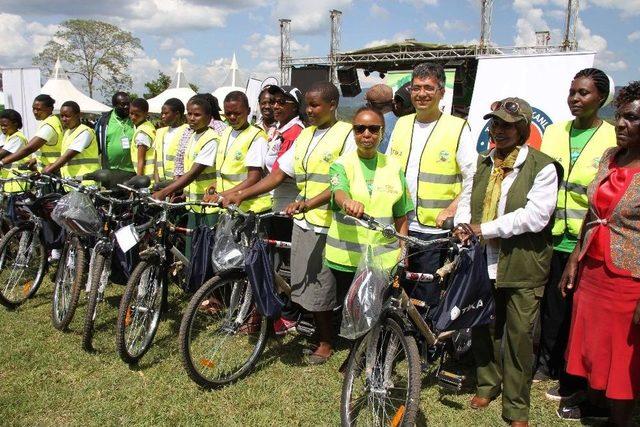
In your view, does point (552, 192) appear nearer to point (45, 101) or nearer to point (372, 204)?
point (372, 204)

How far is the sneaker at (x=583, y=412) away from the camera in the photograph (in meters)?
3.10

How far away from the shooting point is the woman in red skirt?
250cm

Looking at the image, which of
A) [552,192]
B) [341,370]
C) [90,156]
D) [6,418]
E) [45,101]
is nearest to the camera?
[552,192]

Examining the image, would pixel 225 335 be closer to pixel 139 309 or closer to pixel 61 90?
pixel 139 309

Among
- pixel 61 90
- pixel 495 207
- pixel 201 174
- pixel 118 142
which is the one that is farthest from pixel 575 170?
pixel 61 90

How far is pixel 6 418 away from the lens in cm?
298

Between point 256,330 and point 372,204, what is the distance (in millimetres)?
1376

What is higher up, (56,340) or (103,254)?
(103,254)

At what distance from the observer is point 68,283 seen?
423 cm

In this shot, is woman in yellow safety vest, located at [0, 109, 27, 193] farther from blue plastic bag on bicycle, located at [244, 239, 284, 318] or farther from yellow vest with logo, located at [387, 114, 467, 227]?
yellow vest with logo, located at [387, 114, 467, 227]

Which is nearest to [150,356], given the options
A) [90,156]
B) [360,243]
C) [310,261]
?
[310,261]

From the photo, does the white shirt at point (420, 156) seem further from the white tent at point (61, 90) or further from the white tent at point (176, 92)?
the white tent at point (61, 90)

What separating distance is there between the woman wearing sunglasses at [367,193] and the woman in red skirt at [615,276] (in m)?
1.03

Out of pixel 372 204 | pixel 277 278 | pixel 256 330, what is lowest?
pixel 256 330
